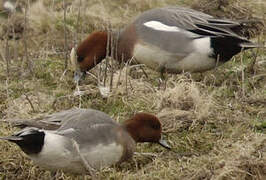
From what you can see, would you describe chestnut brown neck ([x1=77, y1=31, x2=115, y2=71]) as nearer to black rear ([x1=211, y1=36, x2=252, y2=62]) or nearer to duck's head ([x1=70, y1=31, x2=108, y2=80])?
duck's head ([x1=70, y1=31, x2=108, y2=80])

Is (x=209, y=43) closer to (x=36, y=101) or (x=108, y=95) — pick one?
(x=108, y=95)

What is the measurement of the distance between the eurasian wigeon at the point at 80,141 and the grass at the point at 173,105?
130 millimetres

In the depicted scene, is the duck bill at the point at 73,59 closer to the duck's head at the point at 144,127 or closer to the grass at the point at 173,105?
the grass at the point at 173,105

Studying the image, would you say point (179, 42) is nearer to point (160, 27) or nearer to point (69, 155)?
point (160, 27)

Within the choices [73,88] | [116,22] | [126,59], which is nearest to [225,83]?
[126,59]

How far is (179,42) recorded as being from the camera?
5.59 meters

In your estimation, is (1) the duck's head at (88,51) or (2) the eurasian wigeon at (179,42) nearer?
(2) the eurasian wigeon at (179,42)

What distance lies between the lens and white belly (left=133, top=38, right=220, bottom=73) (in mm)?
5562

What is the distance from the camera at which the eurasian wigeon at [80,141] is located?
12.5 ft

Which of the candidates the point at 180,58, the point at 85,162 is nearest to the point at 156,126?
the point at 85,162

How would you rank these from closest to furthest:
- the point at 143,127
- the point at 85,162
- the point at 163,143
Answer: the point at 85,162 → the point at 143,127 → the point at 163,143

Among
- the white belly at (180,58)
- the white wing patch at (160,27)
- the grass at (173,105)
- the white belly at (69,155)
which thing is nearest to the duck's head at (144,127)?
the grass at (173,105)

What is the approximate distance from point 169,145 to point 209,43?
3.97ft

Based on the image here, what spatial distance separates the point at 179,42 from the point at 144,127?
4.71 feet
